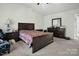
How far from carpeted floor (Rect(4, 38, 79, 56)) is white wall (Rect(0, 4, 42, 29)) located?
0.43 metres

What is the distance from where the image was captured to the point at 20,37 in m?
1.85

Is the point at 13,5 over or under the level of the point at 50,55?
over

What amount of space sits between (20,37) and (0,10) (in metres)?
0.61

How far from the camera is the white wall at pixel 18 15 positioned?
180cm

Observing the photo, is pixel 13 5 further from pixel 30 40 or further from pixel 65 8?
pixel 65 8

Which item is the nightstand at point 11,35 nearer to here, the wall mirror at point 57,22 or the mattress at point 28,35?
the mattress at point 28,35

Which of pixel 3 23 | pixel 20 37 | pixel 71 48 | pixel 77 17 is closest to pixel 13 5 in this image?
pixel 3 23

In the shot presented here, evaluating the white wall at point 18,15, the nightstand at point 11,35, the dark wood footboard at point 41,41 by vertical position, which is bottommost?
the dark wood footboard at point 41,41

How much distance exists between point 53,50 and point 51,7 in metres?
0.81

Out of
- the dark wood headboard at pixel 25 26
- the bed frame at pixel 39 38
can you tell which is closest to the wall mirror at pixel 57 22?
the bed frame at pixel 39 38

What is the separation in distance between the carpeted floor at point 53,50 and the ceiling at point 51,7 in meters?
0.60

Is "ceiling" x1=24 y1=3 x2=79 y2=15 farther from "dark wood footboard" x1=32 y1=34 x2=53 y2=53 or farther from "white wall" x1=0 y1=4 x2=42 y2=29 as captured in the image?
"dark wood footboard" x1=32 y1=34 x2=53 y2=53

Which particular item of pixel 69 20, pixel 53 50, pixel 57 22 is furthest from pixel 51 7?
pixel 53 50

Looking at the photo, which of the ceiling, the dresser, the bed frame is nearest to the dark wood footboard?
the bed frame
